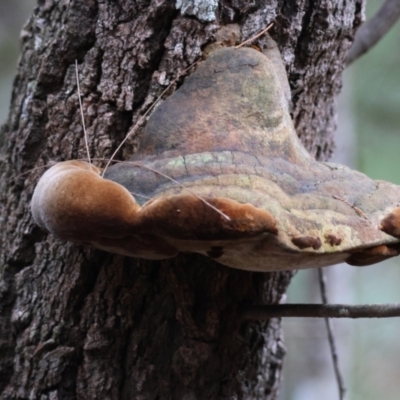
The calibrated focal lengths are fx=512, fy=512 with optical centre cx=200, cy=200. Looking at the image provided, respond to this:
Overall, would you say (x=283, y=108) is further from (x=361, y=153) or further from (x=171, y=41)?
(x=361, y=153)

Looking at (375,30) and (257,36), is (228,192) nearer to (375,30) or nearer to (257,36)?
(257,36)

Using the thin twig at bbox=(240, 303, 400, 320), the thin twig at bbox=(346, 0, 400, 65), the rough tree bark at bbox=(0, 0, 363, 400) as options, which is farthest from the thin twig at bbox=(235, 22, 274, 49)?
the thin twig at bbox=(346, 0, 400, 65)

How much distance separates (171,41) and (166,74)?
0.30ft

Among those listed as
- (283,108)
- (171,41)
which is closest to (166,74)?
(171,41)

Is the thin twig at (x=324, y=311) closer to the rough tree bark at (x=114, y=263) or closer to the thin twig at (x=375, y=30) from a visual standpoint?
the rough tree bark at (x=114, y=263)

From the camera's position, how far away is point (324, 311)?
1349mm

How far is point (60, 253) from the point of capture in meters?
1.48

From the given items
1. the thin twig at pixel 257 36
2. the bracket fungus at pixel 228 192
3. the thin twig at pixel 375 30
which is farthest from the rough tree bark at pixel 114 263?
the thin twig at pixel 375 30

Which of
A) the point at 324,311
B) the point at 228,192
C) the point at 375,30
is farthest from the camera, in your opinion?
the point at 375,30

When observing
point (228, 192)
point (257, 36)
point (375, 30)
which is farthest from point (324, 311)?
point (375, 30)

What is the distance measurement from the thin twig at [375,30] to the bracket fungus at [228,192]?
113 centimetres

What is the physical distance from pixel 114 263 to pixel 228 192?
0.61 meters

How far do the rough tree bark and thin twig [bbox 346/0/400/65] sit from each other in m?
0.69

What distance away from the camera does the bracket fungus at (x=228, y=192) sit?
3.05ft
